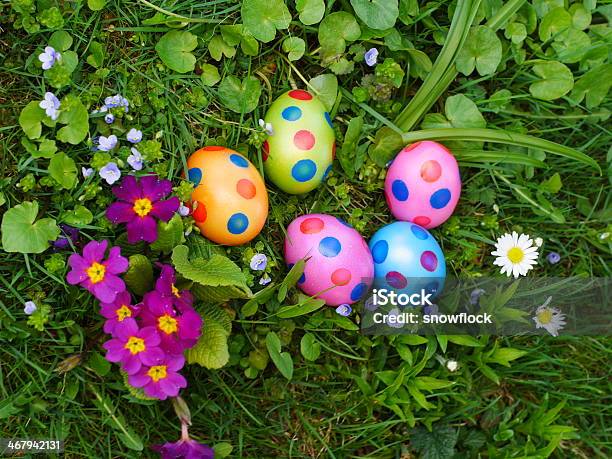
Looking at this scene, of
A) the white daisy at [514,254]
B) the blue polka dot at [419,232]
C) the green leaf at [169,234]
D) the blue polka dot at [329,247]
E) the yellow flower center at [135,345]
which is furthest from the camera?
the white daisy at [514,254]

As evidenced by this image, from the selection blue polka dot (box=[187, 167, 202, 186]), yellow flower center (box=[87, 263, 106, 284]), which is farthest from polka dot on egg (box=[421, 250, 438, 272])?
yellow flower center (box=[87, 263, 106, 284])

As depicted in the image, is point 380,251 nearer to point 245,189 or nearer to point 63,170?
point 245,189

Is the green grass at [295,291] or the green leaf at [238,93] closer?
the green grass at [295,291]

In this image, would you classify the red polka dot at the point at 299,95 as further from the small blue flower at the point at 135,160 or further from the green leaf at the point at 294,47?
the small blue flower at the point at 135,160

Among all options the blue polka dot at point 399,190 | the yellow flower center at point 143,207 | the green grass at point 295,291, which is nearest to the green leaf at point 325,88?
the green grass at point 295,291

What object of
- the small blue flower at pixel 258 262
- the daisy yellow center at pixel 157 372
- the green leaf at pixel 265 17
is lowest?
the daisy yellow center at pixel 157 372

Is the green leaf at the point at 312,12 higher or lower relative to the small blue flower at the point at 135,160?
higher
